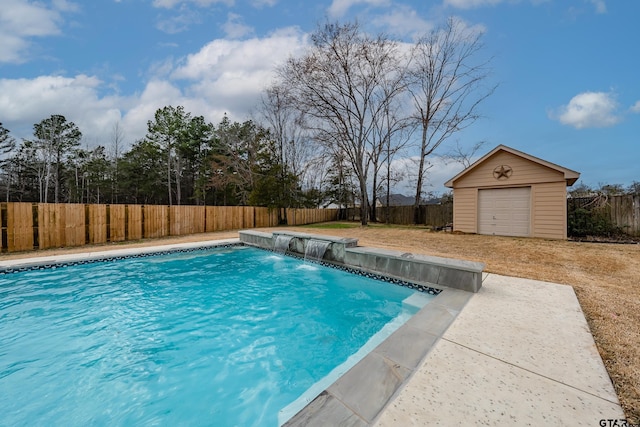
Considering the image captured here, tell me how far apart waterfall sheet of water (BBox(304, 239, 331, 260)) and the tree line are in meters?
8.89

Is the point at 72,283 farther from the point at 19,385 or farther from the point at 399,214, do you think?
the point at 399,214

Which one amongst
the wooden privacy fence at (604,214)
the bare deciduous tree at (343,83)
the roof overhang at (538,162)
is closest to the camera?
the roof overhang at (538,162)

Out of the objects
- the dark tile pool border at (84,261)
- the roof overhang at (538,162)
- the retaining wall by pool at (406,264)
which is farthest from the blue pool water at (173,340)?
the roof overhang at (538,162)

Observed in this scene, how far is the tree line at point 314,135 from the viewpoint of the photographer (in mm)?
14758

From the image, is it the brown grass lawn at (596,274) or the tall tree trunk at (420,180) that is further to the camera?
the tall tree trunk at (420,180)

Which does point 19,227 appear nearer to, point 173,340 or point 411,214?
point 173,340

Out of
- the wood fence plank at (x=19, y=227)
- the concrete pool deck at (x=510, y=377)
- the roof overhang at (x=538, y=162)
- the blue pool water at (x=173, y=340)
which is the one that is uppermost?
the roof overhang at (x=538, y=162)

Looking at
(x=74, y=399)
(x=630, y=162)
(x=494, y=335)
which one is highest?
(x=630, y=162)

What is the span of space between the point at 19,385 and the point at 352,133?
620 inches

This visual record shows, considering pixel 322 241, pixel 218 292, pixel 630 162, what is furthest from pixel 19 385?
pixel 630 162

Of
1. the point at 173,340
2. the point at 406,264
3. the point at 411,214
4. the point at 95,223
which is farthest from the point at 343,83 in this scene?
the point at 173,340

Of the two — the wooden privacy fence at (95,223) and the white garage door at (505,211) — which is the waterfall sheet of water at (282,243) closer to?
the wooden privacy fence at (95,223)

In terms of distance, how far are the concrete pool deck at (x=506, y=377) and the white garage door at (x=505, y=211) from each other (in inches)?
294

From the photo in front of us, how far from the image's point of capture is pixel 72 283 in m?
5.05
